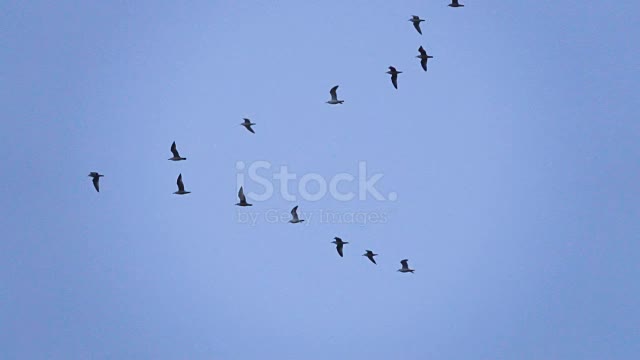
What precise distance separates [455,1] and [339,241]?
16.3m

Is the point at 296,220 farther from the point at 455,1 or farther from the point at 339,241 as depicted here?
the point at 455,1

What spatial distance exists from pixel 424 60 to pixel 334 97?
8.95m

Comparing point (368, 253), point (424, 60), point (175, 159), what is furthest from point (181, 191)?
point (424, 60)

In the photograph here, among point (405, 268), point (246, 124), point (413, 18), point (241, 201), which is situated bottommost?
point (405, 268)

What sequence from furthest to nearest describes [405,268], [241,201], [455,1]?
[405,268] → [241,201] → [455,1]

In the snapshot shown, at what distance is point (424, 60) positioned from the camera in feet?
201

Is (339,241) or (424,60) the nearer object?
(424,60)

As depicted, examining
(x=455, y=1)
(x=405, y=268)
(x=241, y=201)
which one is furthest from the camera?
(x=405, y=268)

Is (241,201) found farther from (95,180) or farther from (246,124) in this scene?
(95,180)

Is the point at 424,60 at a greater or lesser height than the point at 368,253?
greater

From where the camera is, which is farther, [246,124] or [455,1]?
[246,124]

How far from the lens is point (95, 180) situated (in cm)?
6091

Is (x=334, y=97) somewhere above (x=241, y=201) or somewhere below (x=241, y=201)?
above

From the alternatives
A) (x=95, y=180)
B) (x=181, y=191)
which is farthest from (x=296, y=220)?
(x=95, y=180)
